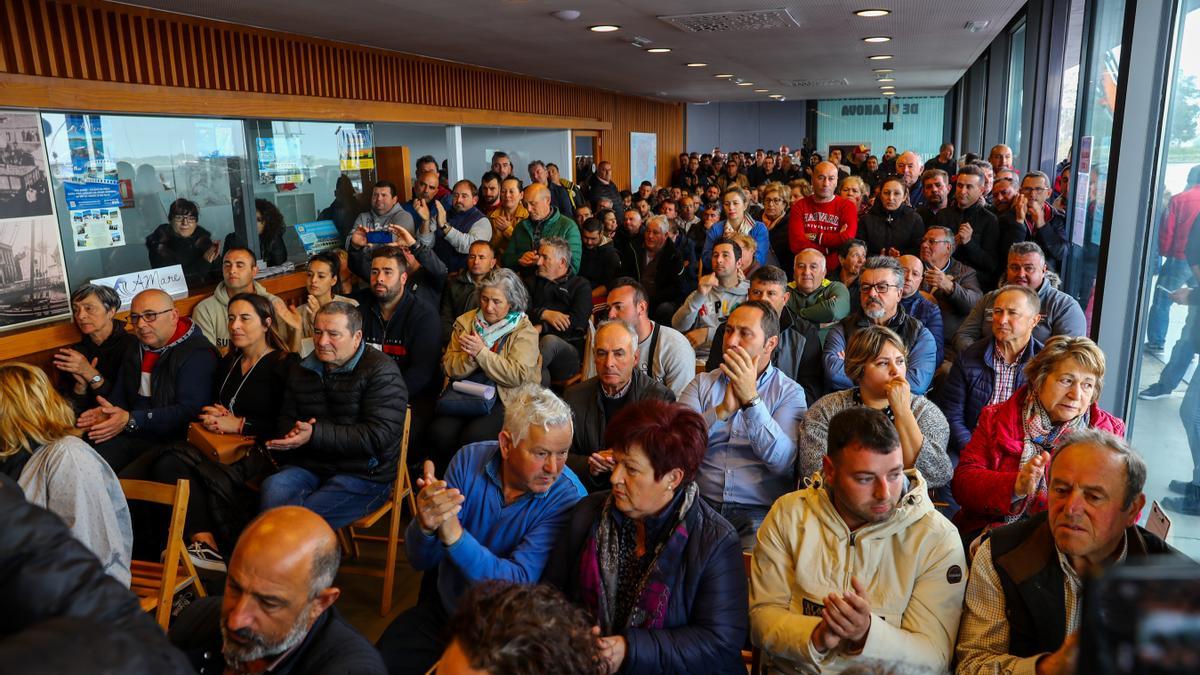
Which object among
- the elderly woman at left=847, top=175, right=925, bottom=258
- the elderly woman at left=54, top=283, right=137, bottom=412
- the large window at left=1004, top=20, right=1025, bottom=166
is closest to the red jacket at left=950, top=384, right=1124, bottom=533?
the elderly woman at left=847, top=175, right=925, bottom=258

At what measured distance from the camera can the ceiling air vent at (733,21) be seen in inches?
230

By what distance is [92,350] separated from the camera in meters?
4.25

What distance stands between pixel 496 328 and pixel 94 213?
261 centimetres

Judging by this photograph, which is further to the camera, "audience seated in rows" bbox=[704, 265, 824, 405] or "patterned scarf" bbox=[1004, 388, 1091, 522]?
"audience seated in rows" bbox=[704, 265, 824, 405]

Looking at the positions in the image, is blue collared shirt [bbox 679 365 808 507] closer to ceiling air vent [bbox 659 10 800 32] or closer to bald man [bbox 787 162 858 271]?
bald man [bbox 787 162 858 271]

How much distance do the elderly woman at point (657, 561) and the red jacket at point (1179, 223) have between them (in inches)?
93.8

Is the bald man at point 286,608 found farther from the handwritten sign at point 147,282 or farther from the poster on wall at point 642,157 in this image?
the poster on wall at point 642,157

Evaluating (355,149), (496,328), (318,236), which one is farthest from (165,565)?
(355,149)

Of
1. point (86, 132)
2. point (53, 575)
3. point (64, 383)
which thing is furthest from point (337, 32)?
point (53, 575)

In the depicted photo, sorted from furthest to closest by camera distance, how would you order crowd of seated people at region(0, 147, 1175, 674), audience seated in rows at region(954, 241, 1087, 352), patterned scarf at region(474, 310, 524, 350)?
patterned scarf at region(474, 310, 524, 350), audience seated in rows at region(954, 241, 1087, 352), crowd of seated people at region(0, 147, 1175, 674)

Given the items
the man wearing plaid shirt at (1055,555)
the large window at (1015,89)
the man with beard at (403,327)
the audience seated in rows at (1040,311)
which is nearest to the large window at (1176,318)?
the audience seated in rows at (1040,311)

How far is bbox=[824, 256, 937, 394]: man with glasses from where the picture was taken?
3.62 m

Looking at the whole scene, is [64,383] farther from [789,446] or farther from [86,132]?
[789,446]

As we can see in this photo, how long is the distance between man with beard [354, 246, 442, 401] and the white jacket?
265 cm
